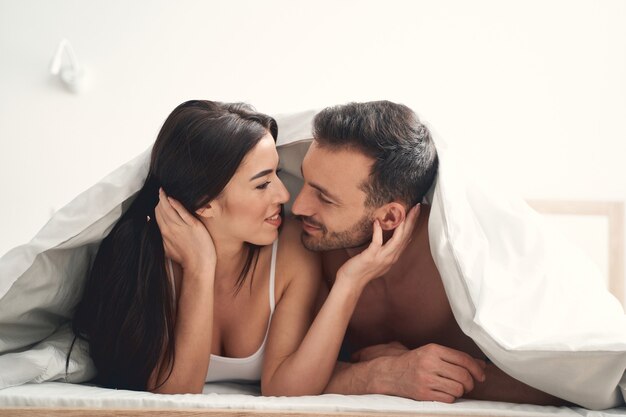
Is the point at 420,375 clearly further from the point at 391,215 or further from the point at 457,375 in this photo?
the point at 391,215

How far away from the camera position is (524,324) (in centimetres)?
117

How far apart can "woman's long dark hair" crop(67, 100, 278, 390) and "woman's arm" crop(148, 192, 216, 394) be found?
17 mm

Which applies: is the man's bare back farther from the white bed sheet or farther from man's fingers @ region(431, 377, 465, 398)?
the white bed sheet

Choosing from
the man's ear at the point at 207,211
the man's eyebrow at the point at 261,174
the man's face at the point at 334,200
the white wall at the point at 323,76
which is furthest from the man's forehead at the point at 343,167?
the white wall at the point at 323,76

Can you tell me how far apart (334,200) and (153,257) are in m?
0.39

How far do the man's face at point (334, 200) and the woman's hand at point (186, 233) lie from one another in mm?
200

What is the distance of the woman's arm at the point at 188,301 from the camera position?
1.41 m

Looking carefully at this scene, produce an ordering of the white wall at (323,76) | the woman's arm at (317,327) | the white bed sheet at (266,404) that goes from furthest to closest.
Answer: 1. the white wall at (323,76)
2. the woman's arm at (317,327)
3. the white bed sheet at (266,404)

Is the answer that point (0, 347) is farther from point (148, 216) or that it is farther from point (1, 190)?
point (1, 190)

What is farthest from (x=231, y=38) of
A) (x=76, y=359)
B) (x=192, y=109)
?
(x=76, y=359)

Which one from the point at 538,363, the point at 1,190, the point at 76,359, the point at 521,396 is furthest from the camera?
the point at 1,190

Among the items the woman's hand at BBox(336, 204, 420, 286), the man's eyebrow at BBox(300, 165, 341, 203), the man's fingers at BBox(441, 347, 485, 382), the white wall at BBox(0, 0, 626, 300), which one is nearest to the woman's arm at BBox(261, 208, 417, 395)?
the woman's hand at BBox(336, 204, 420, 286)

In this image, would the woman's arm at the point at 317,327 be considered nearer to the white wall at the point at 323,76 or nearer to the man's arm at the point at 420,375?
the man's arm at the point at 420,375

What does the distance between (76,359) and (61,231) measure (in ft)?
0.83
